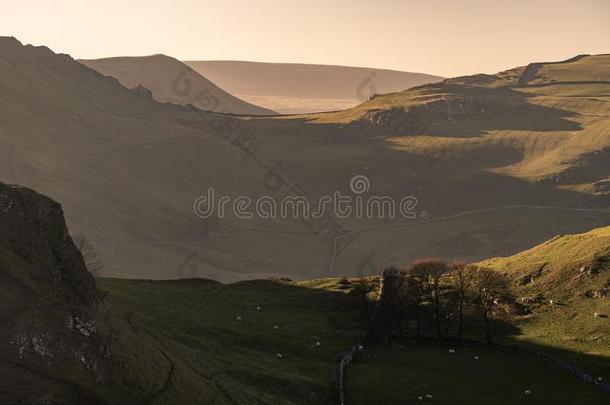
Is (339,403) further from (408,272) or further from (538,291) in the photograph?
(538,291)

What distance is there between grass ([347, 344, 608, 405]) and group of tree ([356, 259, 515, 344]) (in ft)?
17.8

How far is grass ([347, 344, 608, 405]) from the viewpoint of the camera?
55.0 metres

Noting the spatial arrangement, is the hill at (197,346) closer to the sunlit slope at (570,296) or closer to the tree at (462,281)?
the sunlit slope at (570,296)

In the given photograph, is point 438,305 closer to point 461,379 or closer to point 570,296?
point 570,296

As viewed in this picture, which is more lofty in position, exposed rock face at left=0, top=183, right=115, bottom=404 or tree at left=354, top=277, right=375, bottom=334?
exposed rock face at left=0, top=183, right=115, bottom=404

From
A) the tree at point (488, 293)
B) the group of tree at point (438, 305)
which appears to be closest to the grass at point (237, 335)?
Answer: the group of tree at point (438, 305)

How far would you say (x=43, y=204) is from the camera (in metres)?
40.8

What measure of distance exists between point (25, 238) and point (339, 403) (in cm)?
2997

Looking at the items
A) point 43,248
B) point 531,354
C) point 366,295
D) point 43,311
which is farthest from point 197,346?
point 531,354

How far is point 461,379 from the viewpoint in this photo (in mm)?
61000

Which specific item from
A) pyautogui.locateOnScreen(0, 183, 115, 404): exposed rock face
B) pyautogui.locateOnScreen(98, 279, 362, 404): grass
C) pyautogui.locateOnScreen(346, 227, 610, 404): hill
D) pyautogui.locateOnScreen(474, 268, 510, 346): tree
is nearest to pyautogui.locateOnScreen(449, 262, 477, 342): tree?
pyautogui.locateOnScreen(474, 268, 510, 346): tree

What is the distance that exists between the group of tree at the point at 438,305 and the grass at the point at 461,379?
5.44 meters

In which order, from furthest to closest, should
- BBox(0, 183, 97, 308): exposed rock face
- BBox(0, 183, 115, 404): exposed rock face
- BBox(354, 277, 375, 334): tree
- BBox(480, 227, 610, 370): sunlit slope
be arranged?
BBox(354, 277, 375, 334): tree
BBox(480, 227, 610, 370): sunlit slope
BBox(0, 183, 97, 308): exposed rock face
BBox(0, 183, 115, 404): exposed rock face

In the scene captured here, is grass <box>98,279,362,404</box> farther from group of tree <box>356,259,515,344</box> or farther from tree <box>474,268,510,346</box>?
tree <box>474,268,510,346</box>
